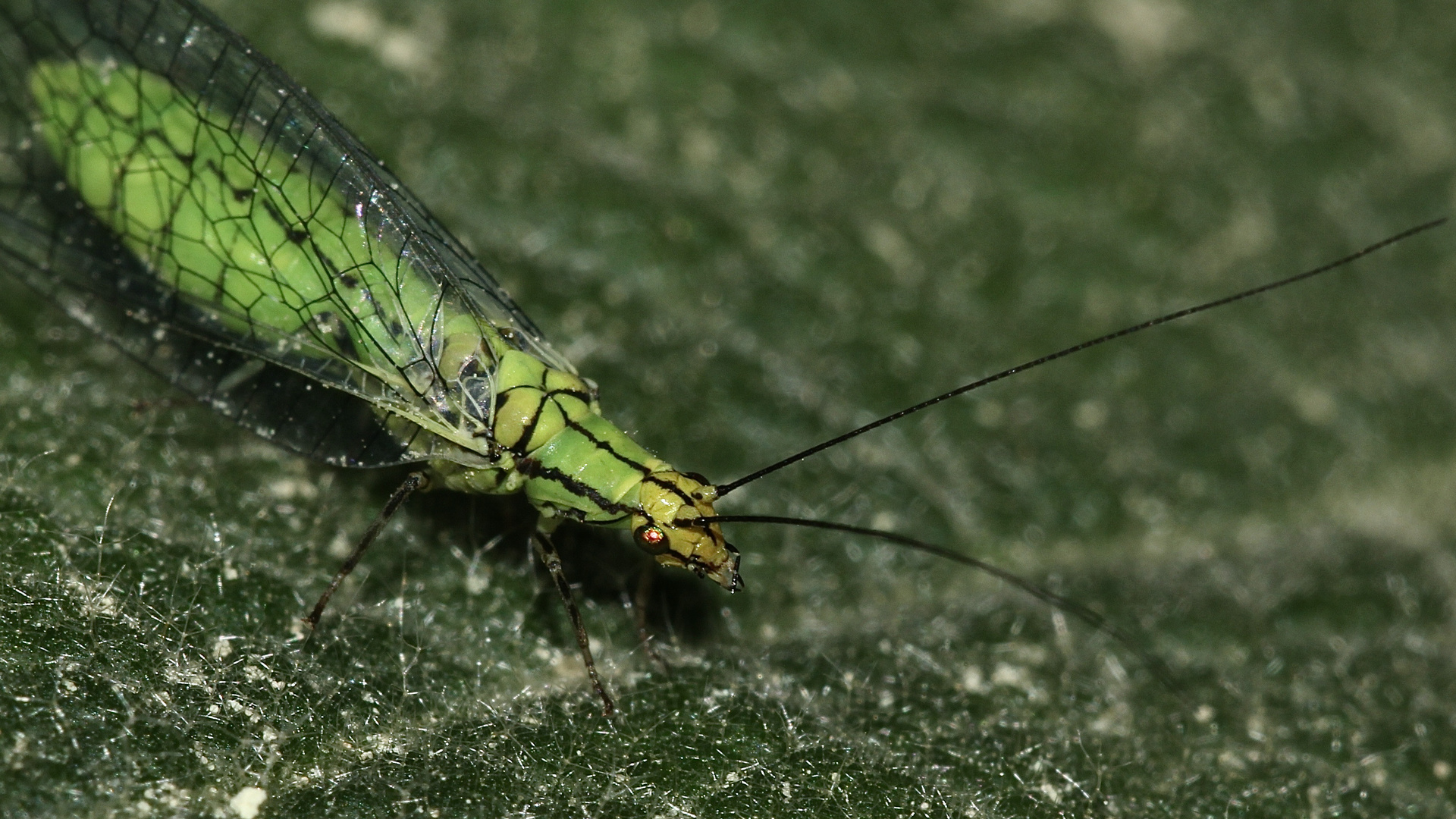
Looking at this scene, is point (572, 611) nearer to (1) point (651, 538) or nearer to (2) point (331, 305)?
(1) point (651, 538)

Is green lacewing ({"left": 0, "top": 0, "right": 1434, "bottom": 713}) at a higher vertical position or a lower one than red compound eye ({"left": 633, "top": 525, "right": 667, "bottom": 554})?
higher

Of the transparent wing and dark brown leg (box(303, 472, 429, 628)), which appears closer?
dark brown leg (box(303, 472, 429, 628))

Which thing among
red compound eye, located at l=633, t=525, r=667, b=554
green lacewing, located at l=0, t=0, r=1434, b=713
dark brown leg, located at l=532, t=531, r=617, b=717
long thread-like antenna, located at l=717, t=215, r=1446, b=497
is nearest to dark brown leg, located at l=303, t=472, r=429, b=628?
green lacewing, located at l=0, t=0, r=1434, b=713

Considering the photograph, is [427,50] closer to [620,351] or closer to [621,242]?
[621,242]

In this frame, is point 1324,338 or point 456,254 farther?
point 1324,338

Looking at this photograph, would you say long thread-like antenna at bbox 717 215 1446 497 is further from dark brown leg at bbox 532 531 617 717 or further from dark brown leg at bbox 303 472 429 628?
dark brown leg at bbox 303 472 429 628

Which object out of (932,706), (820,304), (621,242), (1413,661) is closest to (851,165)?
(820,304)

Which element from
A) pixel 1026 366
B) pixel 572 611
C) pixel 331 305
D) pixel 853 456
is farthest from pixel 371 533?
pixel 1026 366

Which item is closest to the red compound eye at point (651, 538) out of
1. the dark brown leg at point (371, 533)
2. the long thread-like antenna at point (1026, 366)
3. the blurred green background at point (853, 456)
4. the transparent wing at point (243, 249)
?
the long thread-like antenna at point (1026, 366)
